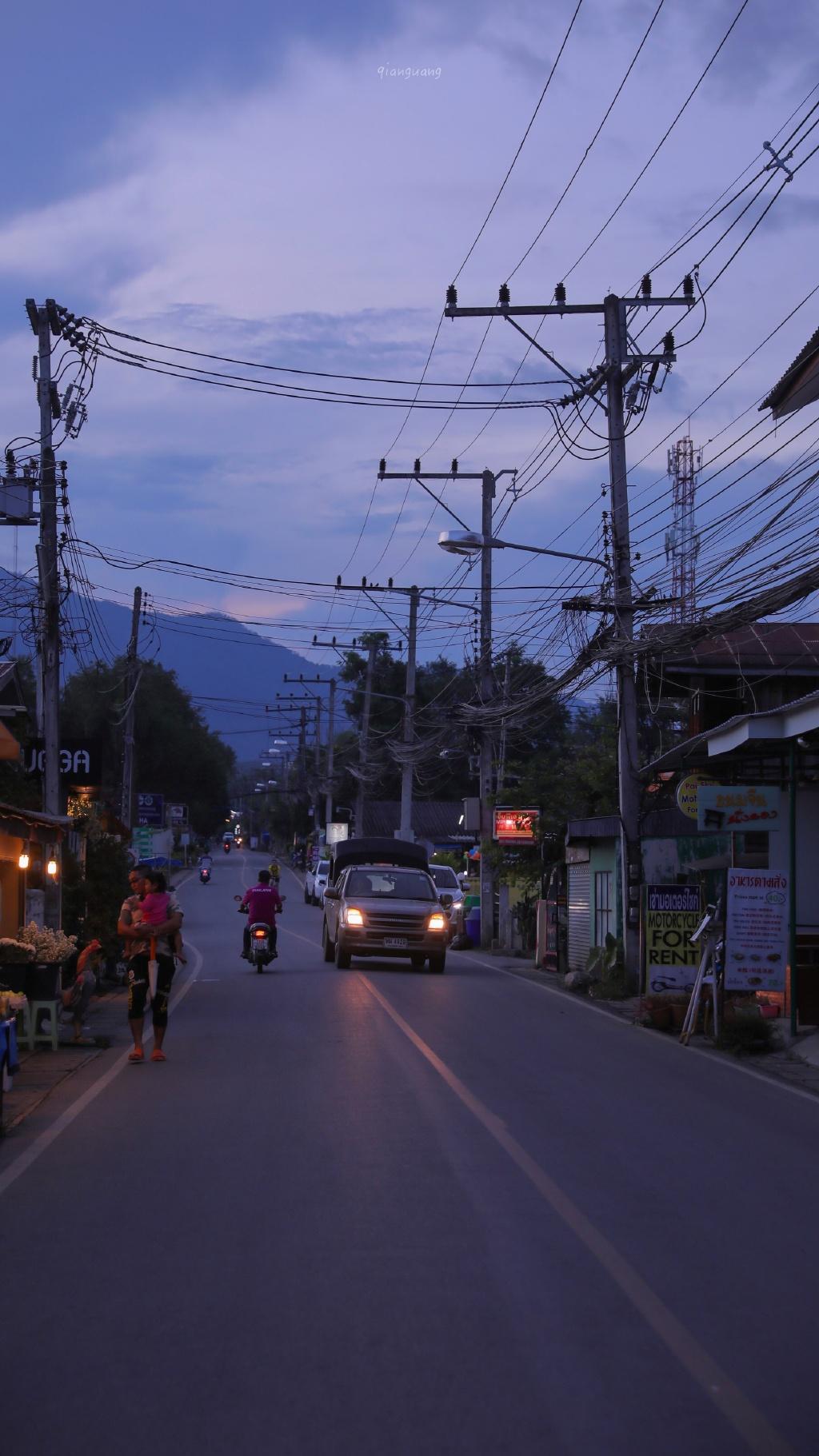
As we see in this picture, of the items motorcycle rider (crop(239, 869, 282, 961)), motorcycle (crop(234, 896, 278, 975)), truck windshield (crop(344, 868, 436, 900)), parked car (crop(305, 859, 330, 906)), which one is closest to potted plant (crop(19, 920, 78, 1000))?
motorcycle rider (crop(239, 869, 282, 961))

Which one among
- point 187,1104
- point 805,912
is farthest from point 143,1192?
point 805,912

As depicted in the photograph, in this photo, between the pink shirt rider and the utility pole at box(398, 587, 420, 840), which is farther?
the utility pole at box(398, 587, 420, 840)

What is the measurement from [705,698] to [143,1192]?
898 inches

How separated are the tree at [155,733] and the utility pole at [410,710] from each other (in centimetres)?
1142

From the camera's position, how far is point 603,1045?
54.9 ft

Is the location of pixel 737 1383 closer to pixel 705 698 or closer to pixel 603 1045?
Answer: pixel 603 1045

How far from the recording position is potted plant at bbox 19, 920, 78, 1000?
628 inches

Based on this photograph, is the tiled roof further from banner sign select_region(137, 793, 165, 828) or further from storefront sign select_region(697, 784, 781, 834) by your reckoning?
banner sign select_region(137, 793, 165, 828)

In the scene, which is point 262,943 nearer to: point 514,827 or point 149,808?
point 514,827

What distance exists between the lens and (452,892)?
46094 mm

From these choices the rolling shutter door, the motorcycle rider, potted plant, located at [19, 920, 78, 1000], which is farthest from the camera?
the rolling shutter door

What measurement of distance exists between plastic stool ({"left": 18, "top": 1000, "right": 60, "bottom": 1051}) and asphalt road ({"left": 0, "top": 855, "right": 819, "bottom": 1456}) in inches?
86.2

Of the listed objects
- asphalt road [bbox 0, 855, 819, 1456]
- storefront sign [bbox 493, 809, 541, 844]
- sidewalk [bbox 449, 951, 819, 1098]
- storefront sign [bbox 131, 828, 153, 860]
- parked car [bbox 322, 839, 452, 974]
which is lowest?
sidewalk [bbox 449, 951, 819, 1098]

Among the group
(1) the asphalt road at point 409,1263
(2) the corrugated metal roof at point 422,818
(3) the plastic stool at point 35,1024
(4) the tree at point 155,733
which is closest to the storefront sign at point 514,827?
(3) the plastic stool at point 35,1024
